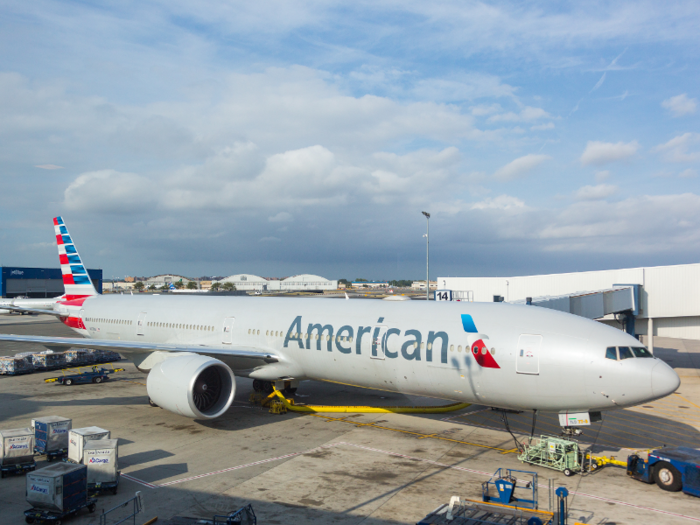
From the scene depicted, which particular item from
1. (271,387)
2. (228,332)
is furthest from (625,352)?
(228,332)

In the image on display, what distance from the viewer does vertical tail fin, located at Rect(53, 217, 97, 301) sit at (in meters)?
29.5

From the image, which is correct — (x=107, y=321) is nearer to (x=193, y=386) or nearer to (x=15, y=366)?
(x=15, y=366)

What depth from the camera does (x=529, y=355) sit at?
1435 centimetres

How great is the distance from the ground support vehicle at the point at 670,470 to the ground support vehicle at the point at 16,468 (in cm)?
1751

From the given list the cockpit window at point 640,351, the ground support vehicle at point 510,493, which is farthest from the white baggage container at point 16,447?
the cockpit window at point 640,351

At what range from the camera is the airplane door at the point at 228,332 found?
22.2m

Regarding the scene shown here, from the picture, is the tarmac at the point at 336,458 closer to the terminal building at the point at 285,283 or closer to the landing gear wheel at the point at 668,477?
the landing gear wheel at the point at 668,477

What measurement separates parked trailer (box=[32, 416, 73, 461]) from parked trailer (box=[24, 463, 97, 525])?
400 cm

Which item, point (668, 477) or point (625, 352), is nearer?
point (668, 477)

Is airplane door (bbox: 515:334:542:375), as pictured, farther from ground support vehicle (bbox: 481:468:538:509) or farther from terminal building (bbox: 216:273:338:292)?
terminal building (bbox: 216:273:338:292)

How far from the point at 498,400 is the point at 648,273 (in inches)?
944

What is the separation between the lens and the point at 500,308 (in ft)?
53.8

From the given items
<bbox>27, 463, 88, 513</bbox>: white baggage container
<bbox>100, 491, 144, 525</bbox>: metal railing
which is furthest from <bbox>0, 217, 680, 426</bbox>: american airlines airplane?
<bbox>27, 463, 88, 513</bbox>: white baggage container

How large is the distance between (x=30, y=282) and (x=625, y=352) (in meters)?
101
